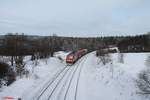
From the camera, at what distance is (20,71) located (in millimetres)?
29500

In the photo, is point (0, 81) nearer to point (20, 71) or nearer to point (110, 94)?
point (20, 71)

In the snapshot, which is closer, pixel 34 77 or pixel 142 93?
pixel 142 93

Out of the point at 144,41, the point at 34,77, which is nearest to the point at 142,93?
the point at 34,77

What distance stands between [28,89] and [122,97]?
10234 mm

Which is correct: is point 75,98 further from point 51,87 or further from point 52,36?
point 52,36

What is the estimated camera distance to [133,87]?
2081 centimetres

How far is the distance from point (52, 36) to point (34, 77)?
5795 cm

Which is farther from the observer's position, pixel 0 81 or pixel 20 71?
pixel 20 71

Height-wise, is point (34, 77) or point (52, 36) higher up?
point (52, 36)

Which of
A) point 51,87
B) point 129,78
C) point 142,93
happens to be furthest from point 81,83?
point 142,93

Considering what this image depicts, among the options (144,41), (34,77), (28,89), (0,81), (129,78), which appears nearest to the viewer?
(28,89)

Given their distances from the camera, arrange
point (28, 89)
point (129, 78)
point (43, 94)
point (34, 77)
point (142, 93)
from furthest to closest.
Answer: point (34, 77) → point (129, 78) → point (28, 89) → point (43, 94) → point (142, 93)

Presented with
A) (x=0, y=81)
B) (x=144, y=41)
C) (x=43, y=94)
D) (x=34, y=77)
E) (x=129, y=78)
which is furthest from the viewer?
(x=144, y=41)

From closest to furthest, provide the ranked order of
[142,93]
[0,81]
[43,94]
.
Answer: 1. [142,93]
2. [43,94]
3. [0,81]
